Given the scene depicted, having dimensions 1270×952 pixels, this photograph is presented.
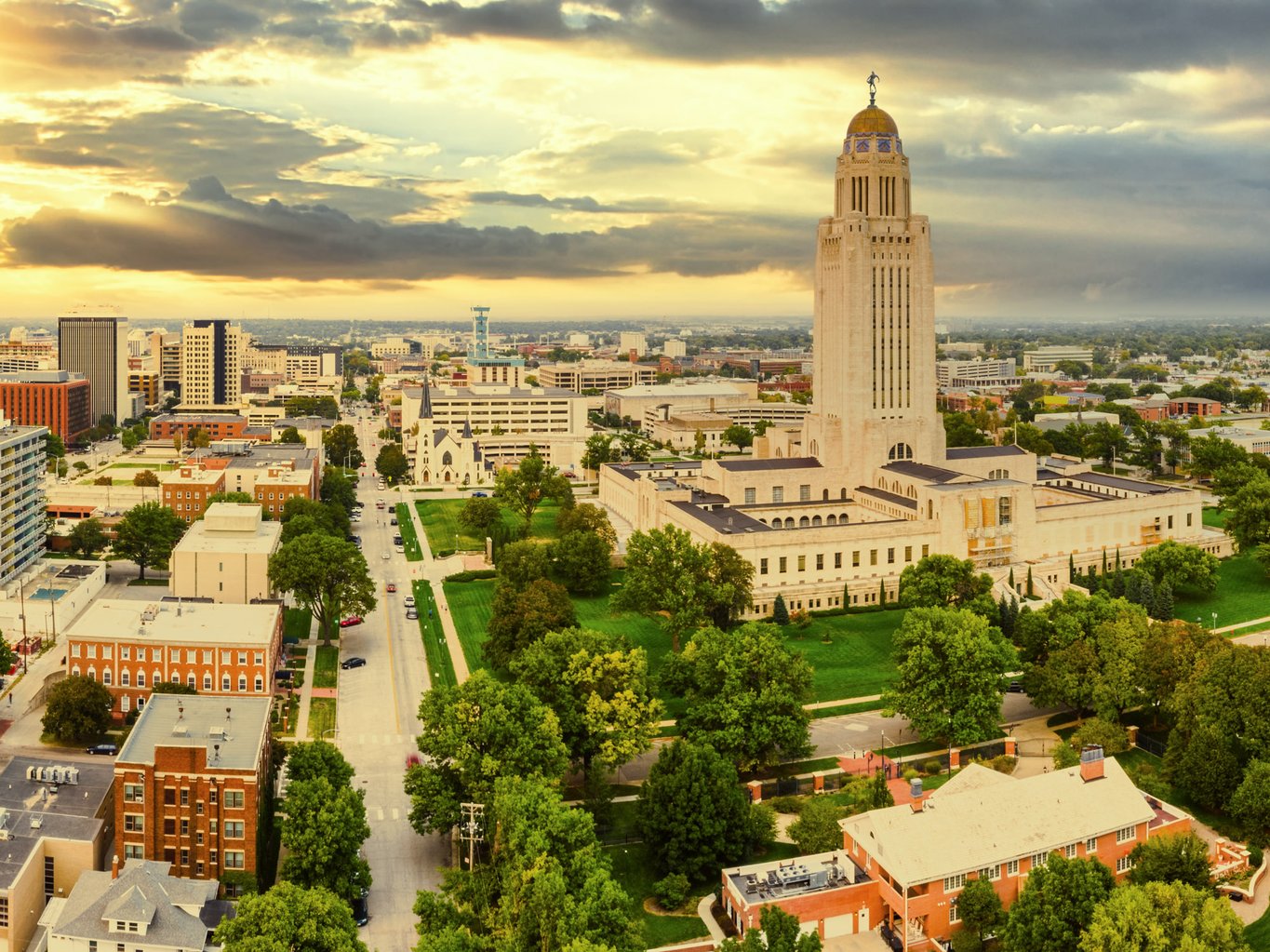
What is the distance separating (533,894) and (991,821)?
1892 cm

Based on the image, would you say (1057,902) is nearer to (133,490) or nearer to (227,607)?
(227,607)

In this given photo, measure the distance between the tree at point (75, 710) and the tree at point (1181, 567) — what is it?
239 feet

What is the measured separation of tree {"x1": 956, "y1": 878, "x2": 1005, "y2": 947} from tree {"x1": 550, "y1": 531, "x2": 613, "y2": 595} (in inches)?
2171

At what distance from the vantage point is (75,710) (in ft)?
213

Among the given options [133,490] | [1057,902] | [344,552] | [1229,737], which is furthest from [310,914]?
[133,490]

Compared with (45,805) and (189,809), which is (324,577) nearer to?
(45,805)

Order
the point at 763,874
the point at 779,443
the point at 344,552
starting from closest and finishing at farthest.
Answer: the point at 763,874
the point at 344,552
the point at 779,443

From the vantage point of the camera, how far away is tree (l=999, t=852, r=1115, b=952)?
4222 centimetres

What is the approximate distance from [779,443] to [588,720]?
7372 centimetres

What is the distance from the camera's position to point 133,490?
137m

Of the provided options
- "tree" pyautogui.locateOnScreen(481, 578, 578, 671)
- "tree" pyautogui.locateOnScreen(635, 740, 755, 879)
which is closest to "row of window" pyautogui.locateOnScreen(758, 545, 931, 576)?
"tree" pyautogui.locateOnScreen(481, 578, 578, 671)

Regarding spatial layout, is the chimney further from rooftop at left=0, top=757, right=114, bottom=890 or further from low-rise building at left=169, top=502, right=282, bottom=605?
low-rise building at left=169, top=502, right=282, bottom=605

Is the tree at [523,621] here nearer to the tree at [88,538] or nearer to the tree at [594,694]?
the tree at [594,694]

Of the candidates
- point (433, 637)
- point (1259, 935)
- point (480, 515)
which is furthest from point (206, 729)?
point (480, 515)
